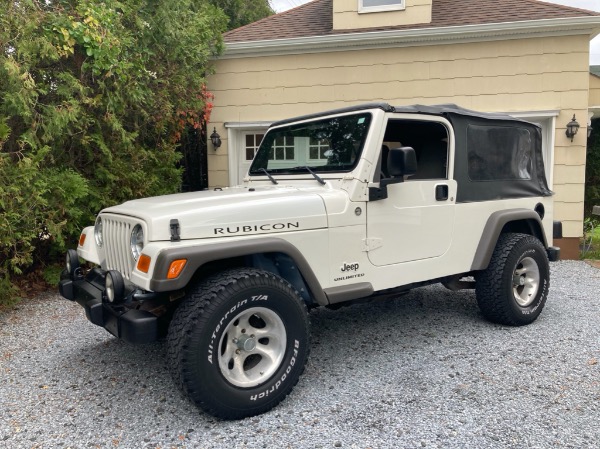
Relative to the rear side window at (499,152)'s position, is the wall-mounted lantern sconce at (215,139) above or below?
above

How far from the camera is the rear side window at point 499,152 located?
3.83m

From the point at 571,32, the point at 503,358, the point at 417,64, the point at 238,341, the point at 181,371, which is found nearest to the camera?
the point at 181,371

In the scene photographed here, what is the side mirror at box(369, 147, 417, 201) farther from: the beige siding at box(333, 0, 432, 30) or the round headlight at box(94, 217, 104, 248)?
the beige siding at box(333, 0, 432, 30)

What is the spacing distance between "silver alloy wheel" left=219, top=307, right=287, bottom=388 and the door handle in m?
1.67

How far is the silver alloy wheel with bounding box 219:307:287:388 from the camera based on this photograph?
2.61 m

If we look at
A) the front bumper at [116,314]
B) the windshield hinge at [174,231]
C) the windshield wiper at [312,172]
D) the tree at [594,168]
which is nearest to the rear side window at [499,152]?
the windshield wiper at [312,172]

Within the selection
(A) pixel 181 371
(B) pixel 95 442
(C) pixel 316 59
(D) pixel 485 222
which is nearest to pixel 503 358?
(D) pixel 485 222

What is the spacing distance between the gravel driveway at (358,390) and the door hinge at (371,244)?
2.98 ft

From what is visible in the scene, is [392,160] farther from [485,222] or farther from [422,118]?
[485,222]

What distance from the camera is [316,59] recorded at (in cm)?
779

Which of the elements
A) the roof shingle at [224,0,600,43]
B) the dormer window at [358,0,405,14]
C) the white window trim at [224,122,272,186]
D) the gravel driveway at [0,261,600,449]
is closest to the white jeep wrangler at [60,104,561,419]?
the gravel driveway at [0,261,600,449]

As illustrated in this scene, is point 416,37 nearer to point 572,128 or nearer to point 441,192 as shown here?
point 572,128

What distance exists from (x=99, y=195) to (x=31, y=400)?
10.6 ft

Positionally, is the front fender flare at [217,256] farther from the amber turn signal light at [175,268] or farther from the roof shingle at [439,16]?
the roof shingle at [439,16]
